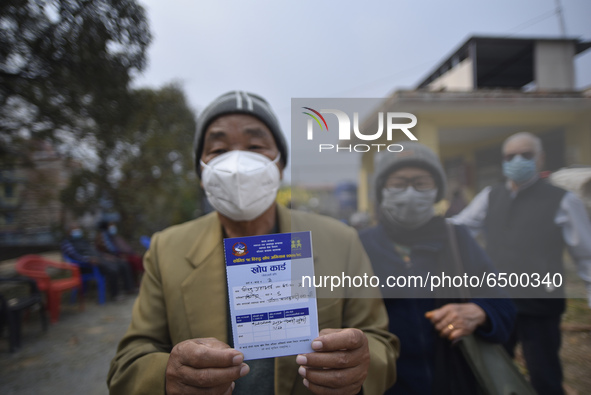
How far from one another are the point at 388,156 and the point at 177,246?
984mm

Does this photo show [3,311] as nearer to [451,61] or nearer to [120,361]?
[120,361]

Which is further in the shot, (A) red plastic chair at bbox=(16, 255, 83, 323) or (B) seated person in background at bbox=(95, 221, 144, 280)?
(B) seated person in background at bbox=(95, 221, 144, 280)

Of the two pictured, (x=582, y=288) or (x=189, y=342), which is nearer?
(x=189, y=342)

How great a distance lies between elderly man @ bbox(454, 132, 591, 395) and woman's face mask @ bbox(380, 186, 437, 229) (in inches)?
6.2

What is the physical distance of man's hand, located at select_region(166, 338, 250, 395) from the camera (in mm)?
827

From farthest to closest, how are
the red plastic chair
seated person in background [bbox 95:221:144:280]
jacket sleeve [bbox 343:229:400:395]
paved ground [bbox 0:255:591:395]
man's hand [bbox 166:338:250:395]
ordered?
seated person in background [bbox 95:221:144:280]
the red plastic chair
paved ground [bbox 0:255:591:395]
jacket sleeve [bbox 343:229:400:395]
man's hand [bbox 166:338:250:395]

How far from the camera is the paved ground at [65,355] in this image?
8.92 ft

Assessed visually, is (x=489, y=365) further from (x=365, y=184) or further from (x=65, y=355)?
(x=65, y=355)

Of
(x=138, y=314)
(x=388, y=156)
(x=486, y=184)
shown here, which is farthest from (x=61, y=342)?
(x=486, y=184)

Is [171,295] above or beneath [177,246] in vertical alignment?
beneath

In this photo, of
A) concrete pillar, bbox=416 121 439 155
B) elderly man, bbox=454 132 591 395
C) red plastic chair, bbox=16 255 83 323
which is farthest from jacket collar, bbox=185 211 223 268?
red plastic chair, bbox=16 255 83 323

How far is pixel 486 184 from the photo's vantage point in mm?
1279

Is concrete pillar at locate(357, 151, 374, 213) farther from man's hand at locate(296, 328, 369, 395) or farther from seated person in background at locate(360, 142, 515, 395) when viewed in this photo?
man's hand at locate(296, 328, 369, 395)

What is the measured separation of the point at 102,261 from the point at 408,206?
5.56 metres
